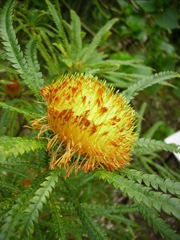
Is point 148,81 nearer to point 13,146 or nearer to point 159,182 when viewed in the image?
point 159,182

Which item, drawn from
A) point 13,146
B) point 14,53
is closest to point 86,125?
point 13,146

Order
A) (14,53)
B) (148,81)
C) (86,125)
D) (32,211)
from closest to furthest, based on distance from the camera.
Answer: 1. (32,211)
2. (86,125)
3. (14,53)
4. (148,81)

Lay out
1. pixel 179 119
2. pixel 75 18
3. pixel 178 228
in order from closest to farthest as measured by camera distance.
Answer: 1. pixel 75 18
2. pixel 178 228
3. pixel 179 119

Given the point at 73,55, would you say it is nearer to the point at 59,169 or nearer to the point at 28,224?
the point at 59,169

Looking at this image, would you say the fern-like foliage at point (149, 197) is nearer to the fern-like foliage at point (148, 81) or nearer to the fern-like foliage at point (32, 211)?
the fern-like foliage at point (32, 211)

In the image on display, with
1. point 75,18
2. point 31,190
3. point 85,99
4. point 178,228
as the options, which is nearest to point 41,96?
point 85,99
